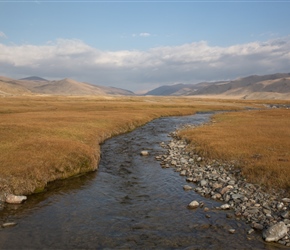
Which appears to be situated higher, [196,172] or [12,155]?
[12,155]

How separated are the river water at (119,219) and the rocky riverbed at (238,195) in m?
0.69

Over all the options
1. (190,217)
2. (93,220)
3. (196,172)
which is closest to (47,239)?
(93,220)

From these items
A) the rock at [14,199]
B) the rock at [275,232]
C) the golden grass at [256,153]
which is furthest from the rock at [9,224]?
the golden grass at [256,153]

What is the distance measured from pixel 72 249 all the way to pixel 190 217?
24.3ft

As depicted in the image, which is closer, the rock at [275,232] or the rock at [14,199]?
the rock at [275,232]

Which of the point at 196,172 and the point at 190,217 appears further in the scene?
the point at 196,172

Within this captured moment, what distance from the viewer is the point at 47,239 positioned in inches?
550

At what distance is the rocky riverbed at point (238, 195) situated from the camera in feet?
48.2

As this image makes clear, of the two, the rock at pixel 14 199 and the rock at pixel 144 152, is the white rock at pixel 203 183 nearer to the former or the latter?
the rock at pixel 144 152

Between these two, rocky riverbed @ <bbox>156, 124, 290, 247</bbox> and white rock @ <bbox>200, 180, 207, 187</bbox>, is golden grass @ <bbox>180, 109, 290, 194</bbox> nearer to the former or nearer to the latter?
rocky riverbed @ <bbox>156, 124, 290, 247</bbox>

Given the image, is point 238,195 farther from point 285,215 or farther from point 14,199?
point 14,199

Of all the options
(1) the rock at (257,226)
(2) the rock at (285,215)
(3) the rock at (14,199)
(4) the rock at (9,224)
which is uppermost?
(3) the rock at (14,199)

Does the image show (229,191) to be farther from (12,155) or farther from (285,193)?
(12,155)

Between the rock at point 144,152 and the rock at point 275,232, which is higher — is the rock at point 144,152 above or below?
above
